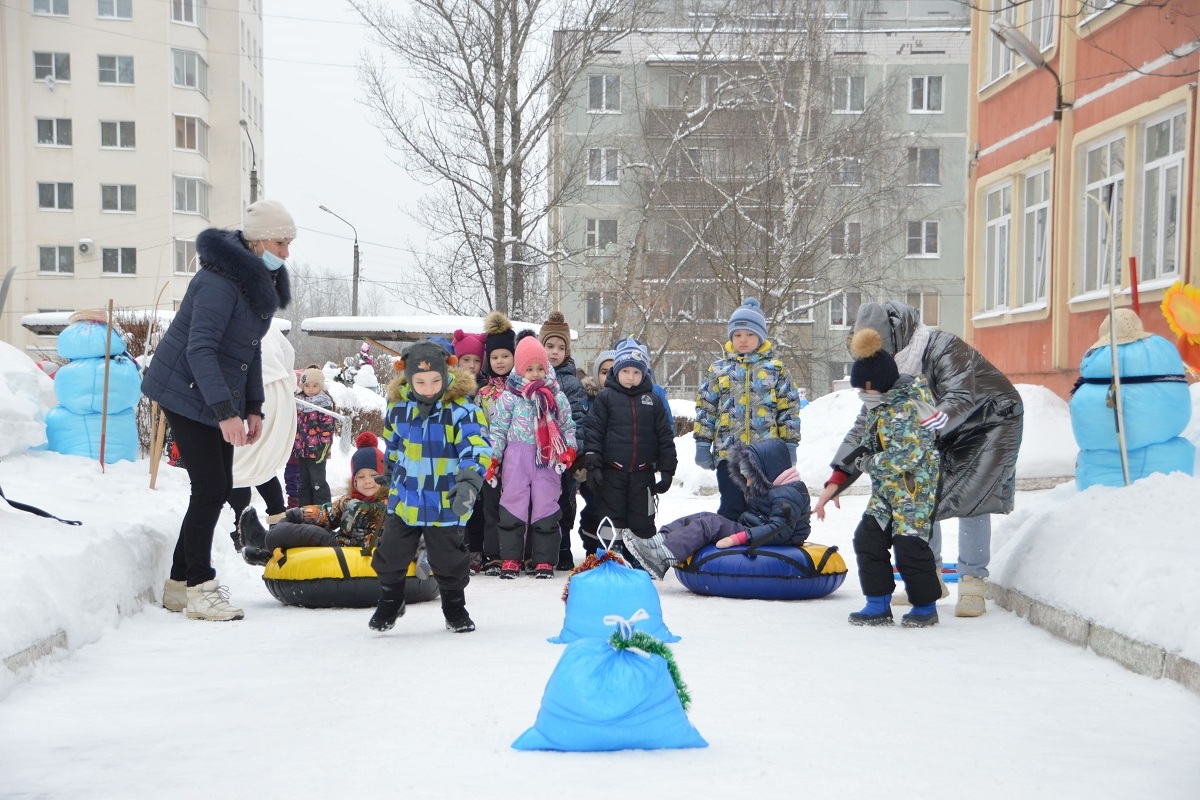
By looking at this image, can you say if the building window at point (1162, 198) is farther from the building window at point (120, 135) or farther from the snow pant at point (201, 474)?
the building window at point (120, 135)

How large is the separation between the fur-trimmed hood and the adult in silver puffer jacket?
336 cm

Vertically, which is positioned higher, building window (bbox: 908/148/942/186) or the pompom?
building window (bbox: 908/148/942/186)

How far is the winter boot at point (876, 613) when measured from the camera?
7.36m

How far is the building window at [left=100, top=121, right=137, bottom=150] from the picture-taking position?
173 feet

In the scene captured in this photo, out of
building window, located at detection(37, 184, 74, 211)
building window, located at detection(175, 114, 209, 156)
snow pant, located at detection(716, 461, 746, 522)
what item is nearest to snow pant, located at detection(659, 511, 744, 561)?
snow pant, located at detection(716, 461, 746, 522)

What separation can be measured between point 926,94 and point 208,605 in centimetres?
4368

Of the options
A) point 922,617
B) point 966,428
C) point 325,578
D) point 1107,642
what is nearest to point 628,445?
point 325,578

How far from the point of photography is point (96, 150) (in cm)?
5256

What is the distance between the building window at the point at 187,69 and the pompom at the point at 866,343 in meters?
51.0

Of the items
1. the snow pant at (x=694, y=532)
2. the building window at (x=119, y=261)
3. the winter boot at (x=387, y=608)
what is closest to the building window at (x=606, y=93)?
the building window at (x=119, y=261)

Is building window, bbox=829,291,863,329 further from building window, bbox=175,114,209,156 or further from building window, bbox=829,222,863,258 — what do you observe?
building window, bbox=175,114,209,156

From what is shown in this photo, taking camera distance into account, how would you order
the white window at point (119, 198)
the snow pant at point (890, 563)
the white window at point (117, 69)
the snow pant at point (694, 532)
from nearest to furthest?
1. the snow pant at point (890, 563)
2. the snow pant at point (694, 532)
3. the white window at point (117, 69)
4. the white window at point (119, 198)

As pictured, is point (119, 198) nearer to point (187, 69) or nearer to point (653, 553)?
point (187, 69)

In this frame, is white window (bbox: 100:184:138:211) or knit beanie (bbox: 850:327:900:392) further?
white window (bbox: 100:184:138:211)
